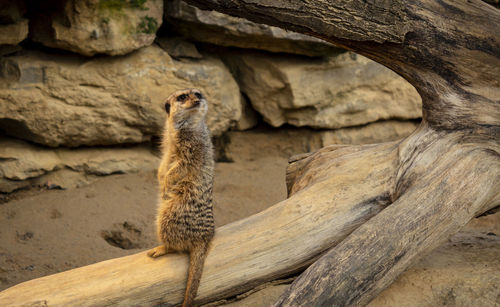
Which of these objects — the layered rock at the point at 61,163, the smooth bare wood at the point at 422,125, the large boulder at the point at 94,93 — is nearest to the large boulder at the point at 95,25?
the large boulder at the point at 94,93

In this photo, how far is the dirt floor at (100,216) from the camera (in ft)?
11.3

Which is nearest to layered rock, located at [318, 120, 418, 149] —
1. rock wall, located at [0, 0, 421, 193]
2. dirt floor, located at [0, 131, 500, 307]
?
rock wall, located at [0, 0, 421, 193]

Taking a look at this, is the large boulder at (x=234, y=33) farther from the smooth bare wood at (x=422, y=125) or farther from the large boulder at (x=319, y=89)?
the smooth bare wood at (x=422, y=125)

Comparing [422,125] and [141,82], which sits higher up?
[422,125]

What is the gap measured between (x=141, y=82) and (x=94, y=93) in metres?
0.39

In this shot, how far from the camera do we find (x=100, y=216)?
3980 mm

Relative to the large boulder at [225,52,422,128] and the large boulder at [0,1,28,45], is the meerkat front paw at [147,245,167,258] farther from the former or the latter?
the large boulder at [225,52,422,128]

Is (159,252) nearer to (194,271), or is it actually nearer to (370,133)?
(194,271)

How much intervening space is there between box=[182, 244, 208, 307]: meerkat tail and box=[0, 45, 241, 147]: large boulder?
215 centimetres

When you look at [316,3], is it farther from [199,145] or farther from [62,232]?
[62,232]

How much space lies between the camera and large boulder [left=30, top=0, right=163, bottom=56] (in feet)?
13.0

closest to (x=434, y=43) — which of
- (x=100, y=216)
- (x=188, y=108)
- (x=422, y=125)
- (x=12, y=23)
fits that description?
(x=422, y=125)

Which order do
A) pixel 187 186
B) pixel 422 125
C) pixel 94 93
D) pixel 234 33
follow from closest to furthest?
pixel 187 186, pixel 422 125, pixel 94 93, pixel 234 33

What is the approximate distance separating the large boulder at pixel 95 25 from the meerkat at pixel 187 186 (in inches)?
53.5
